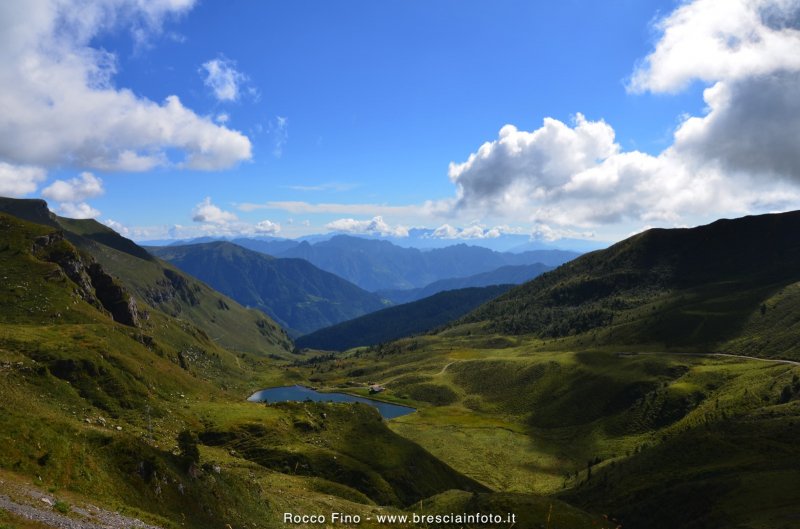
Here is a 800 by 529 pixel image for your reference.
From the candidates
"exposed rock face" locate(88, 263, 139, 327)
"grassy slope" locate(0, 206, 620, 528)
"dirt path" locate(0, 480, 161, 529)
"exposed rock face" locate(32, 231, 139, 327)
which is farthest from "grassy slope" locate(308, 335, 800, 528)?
"exposed rock face" locate(32, 231, 139, 327)

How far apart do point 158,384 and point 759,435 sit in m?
132

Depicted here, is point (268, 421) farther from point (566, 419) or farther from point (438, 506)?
point (566, 419)

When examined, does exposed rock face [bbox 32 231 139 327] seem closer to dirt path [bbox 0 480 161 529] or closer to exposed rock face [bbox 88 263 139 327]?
exposed rock face [bbox 88 263 139 327]

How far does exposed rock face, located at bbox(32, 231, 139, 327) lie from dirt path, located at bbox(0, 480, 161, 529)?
14269cm

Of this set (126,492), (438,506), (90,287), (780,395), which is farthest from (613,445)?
(90,287)

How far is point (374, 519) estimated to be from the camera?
6091 centimetres

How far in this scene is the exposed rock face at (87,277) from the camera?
6171 inches

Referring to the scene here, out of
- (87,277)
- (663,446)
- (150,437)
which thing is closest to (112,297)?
(87,277)

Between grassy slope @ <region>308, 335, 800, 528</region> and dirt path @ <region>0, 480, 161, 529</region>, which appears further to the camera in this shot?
grassy slope @ <region>308, 335, 800, 528</region>

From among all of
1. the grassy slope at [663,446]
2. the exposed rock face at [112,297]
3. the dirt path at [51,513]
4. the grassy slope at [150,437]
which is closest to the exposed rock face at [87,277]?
the exposed rock face at [112,297]

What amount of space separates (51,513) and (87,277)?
16825 cm

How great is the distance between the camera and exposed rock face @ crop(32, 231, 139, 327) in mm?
156750

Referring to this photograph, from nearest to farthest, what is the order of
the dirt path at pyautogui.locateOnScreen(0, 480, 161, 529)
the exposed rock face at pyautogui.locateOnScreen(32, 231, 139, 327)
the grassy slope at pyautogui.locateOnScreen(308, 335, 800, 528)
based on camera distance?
the dirt path at pyautogui.locateOnScreen(0, 480, 161, 529)
the grassy slope at pyautogui.locateOnScreen(308, 335, 800, 528)
the exposed rock face at pyautogui.locateOnScreen(32, 231, 139, 327)

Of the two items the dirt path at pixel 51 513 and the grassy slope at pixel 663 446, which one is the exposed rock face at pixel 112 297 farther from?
the dirt path at pixel 51 513
